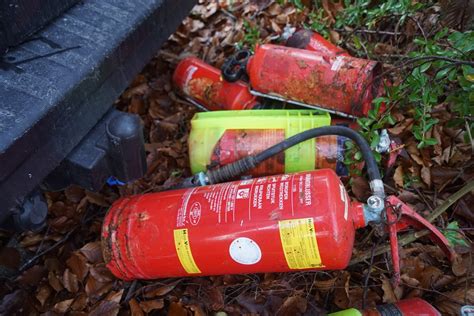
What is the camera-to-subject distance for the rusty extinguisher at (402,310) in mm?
1412

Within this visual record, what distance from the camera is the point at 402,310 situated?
1426 mm

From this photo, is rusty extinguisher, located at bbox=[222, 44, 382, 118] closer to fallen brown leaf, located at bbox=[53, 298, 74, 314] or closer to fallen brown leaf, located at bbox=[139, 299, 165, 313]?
fallen brown leaf, located at bbox=[139, 299, 165, 313]

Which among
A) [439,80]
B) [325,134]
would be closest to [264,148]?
[325,134]

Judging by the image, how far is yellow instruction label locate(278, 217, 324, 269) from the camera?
54.1 inches

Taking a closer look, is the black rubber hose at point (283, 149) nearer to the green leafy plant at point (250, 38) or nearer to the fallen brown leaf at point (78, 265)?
the fallen brown leaf at point (78, 265)

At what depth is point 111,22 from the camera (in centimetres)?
171

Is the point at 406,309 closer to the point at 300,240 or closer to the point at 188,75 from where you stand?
the point at 300,240

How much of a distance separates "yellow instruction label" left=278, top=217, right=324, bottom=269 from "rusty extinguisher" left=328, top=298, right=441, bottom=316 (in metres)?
0.20

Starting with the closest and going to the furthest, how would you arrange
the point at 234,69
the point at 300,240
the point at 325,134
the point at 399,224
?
the point at 300,240, the point at 399,224, the point at 325,134, the point at 234,69

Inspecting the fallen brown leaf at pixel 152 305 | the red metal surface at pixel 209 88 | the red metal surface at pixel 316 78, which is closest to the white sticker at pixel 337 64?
the red metal surface at pixel 316 78

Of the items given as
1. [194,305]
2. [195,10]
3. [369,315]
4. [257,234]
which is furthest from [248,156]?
[195,10]

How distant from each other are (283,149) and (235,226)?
0.41 m

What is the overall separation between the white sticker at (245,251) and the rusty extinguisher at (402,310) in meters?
0.33

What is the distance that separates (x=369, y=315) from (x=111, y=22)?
4.55 feet
